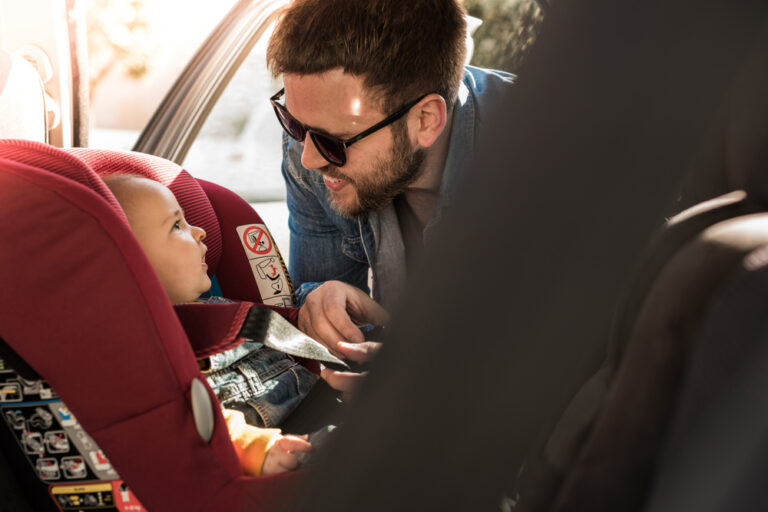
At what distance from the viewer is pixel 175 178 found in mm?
1379

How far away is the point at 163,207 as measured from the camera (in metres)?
1.25

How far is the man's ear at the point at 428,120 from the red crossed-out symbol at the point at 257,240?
0.49m

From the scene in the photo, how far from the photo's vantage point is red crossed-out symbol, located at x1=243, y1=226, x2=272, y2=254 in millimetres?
1529

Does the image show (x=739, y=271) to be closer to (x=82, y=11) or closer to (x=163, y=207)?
(x=163, y=207)

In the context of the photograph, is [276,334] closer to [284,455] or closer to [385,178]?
[284,455]

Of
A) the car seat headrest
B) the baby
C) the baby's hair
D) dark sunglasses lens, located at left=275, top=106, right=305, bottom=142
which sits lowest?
the baby

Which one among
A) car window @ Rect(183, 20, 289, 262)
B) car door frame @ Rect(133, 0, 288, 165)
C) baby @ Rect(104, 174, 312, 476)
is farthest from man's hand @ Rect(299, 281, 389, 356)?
car window @ Rect(183, 20, 289, 262)

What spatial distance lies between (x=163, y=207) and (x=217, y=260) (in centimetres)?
26

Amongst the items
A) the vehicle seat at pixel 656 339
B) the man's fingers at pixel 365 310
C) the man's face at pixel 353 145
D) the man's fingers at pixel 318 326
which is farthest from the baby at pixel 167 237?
the vehicle seat at pixel 656 339

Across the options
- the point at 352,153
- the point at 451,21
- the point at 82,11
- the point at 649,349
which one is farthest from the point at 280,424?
the point at 82,11

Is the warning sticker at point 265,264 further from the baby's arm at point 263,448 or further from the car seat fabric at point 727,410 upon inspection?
the car seat fabric at point 727,410

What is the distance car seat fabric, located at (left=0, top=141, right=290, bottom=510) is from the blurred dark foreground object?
1.70 feet

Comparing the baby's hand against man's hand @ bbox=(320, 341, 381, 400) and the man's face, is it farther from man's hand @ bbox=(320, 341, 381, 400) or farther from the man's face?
the man's face

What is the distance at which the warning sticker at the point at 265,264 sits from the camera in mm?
1527
